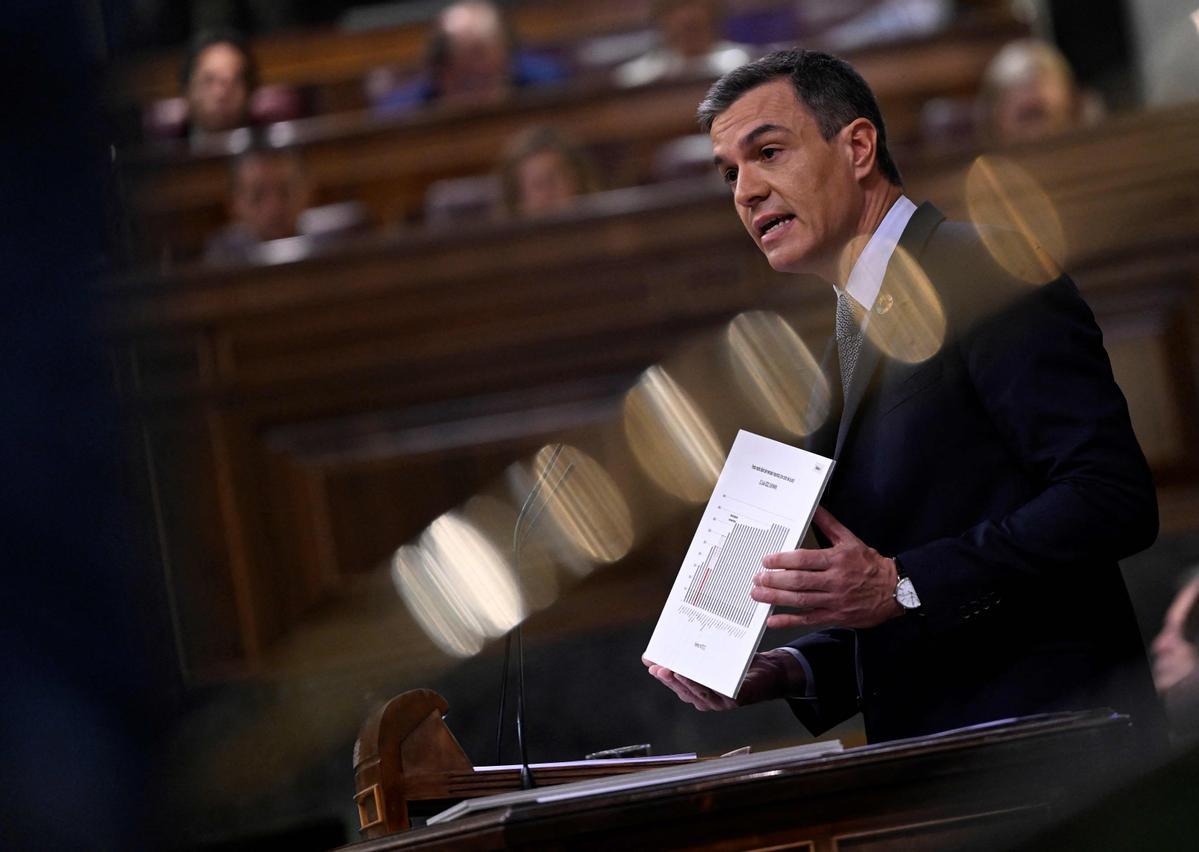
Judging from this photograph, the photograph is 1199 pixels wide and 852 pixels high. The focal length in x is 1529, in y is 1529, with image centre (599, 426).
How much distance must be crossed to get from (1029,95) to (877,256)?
2845mm

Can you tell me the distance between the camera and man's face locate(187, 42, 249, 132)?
5133 millimetres

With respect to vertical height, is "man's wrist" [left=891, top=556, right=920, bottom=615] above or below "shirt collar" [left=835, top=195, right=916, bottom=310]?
below

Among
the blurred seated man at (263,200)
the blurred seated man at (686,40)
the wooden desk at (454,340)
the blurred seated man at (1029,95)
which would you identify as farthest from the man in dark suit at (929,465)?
the blurred seated man at (686,40)

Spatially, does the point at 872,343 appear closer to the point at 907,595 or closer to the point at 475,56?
the point at 907,595

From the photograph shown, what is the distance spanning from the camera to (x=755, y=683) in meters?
1.73

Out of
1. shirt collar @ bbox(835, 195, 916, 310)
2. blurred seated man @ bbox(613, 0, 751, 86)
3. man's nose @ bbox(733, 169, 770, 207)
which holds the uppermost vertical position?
blurred seated man @ bbox(613, 0, 751, 86)

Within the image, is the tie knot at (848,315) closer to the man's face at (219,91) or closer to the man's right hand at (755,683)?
the man's right hand at (755,683)

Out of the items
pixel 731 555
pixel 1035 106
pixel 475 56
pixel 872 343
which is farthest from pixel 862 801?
pixel 475 56

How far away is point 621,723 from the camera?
3.14m

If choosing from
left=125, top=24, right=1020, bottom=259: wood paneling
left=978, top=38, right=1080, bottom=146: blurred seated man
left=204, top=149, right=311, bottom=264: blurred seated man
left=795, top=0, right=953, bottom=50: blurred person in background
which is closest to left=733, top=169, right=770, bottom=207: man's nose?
left=978, top=38, right=1080, bottom=146: blurred seated man

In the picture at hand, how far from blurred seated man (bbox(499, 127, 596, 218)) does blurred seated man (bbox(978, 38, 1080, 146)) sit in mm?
1145

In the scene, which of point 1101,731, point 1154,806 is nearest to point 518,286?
point 1101,731

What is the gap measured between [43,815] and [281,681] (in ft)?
8.17

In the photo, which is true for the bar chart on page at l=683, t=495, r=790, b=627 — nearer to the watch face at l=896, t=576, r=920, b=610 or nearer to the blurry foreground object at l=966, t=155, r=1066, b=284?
the watch face at l=896, t=576, r=920, b=610
